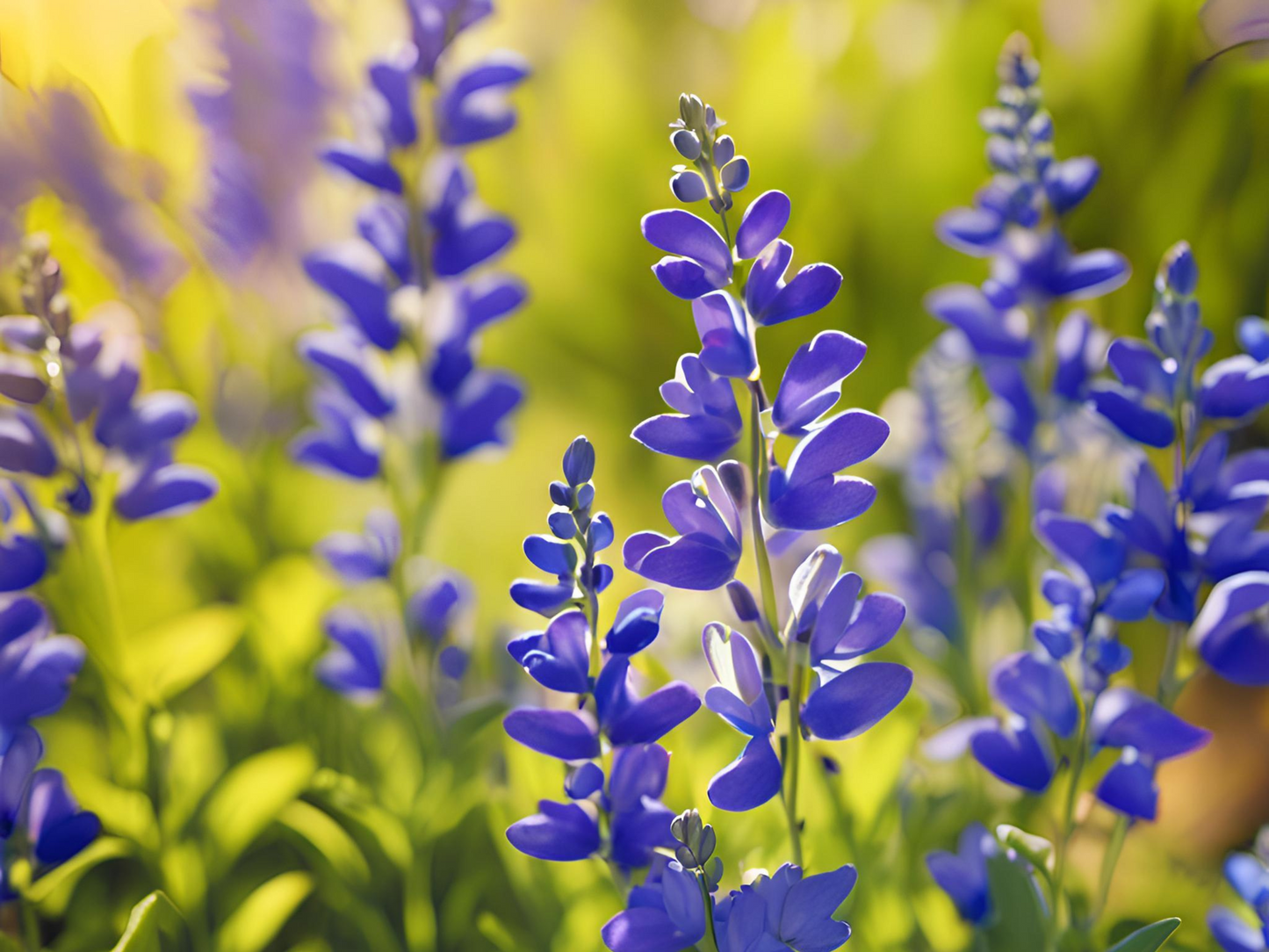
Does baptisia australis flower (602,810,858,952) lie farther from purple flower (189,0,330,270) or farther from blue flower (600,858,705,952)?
purple flower (189,0,330,270)

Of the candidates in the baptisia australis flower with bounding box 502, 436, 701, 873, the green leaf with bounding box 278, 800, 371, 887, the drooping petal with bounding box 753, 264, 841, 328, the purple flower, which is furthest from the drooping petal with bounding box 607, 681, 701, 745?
the purple flower

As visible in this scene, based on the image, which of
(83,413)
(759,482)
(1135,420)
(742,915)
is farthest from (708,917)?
(83,413)

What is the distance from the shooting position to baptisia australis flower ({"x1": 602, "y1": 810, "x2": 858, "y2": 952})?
260 millimetres

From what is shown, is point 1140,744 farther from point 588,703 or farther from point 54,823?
point 54,823

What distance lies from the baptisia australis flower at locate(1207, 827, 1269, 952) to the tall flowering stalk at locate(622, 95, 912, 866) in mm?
196

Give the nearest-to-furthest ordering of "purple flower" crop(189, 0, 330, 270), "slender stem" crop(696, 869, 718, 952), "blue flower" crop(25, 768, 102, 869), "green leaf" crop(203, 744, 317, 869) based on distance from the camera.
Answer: "slender stem" crop(696, 869, 718, 952)
"blue flower" crop(25, 768, 102, 869)
"green leaf" crop(203, 744, 317, 869)
"purple flower" crop(189, 0, 330, 270)

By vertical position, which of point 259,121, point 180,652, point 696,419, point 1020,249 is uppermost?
point 259,121

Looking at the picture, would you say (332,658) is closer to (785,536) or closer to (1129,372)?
(785,536)

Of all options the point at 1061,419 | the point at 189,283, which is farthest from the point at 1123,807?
the point at 189,283

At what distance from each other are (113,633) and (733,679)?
11.8 inches

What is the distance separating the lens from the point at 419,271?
0.48 m

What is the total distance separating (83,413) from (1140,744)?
0.43m

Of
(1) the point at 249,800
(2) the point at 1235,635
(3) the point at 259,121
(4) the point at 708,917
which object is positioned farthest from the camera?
(3) the point at 259,121

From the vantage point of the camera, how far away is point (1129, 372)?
348mm
